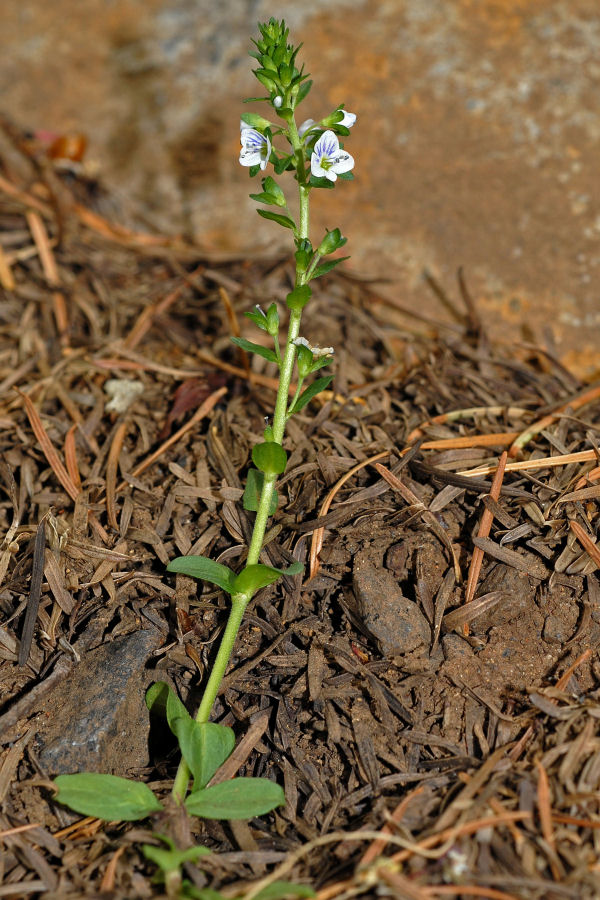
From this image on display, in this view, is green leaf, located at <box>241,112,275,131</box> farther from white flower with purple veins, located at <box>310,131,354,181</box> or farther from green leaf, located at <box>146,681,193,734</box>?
green leaf, located at <box>146,681,193,734</box>

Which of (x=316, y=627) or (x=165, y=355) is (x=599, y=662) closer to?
(x=316, y=627)

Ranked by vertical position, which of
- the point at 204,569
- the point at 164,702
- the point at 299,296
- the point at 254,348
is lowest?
the point at 164,702

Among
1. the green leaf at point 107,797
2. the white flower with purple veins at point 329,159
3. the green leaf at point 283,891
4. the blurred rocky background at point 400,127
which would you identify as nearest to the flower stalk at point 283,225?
the white flower with purple veins at point 329,159

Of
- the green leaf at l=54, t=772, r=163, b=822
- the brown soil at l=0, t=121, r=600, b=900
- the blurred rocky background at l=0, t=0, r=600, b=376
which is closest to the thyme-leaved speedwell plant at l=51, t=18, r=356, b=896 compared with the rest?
the green leaf at l=54, t=772, r=163, b=822

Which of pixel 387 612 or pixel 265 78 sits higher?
pixel 265 78

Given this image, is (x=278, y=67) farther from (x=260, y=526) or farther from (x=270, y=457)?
(x=260, y=526)

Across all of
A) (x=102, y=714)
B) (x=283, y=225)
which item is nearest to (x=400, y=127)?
(x=283, y=225)

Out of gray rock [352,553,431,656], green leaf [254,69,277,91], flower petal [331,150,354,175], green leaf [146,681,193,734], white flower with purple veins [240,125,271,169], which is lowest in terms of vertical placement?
green leaf [146,681,193,734]
